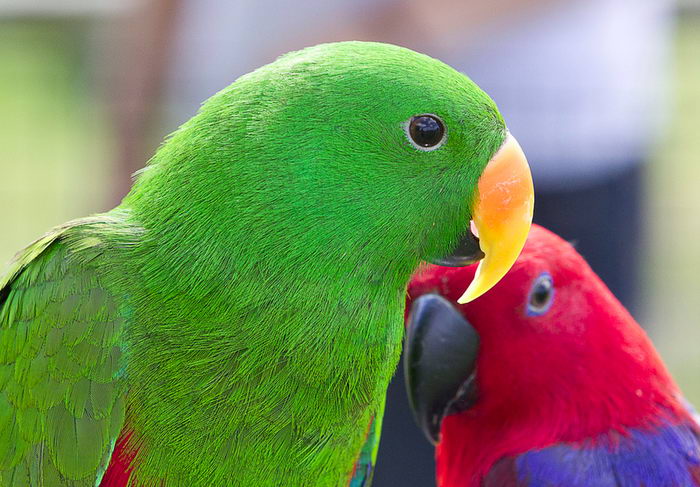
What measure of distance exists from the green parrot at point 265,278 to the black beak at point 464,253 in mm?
40

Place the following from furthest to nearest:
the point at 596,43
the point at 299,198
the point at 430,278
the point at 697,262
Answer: the point at 697,262 → the point at 596,43 → the point at 430,278 → the point at 299,198

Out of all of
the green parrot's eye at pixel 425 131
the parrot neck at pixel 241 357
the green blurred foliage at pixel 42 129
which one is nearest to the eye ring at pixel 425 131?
the green parrot's eye at pixel 425 131

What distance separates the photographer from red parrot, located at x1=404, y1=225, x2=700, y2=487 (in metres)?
1.93

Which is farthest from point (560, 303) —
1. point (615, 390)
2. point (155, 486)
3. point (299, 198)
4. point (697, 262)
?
point (697, 262)

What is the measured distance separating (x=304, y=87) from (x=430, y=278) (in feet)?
2.05

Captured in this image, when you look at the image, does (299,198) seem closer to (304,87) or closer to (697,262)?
(304,87)

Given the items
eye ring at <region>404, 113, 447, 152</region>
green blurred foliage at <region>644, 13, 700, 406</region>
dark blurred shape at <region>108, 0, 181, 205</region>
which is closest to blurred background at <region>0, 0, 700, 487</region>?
dark blurred shape at <region>108, 0, 181, 205</region>

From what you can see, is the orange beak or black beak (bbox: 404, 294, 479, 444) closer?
the orange beak

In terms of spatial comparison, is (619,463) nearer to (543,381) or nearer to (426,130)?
(543,381)

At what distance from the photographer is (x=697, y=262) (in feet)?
23.9

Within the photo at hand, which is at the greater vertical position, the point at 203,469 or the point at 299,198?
the point at 299,198

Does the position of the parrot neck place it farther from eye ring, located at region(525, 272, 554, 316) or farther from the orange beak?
eye ring, located at region(525, 272, 554, 316)

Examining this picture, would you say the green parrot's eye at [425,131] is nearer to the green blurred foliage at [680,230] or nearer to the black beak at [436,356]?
the black beak at [436,356]

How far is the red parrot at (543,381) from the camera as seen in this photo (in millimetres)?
1931
